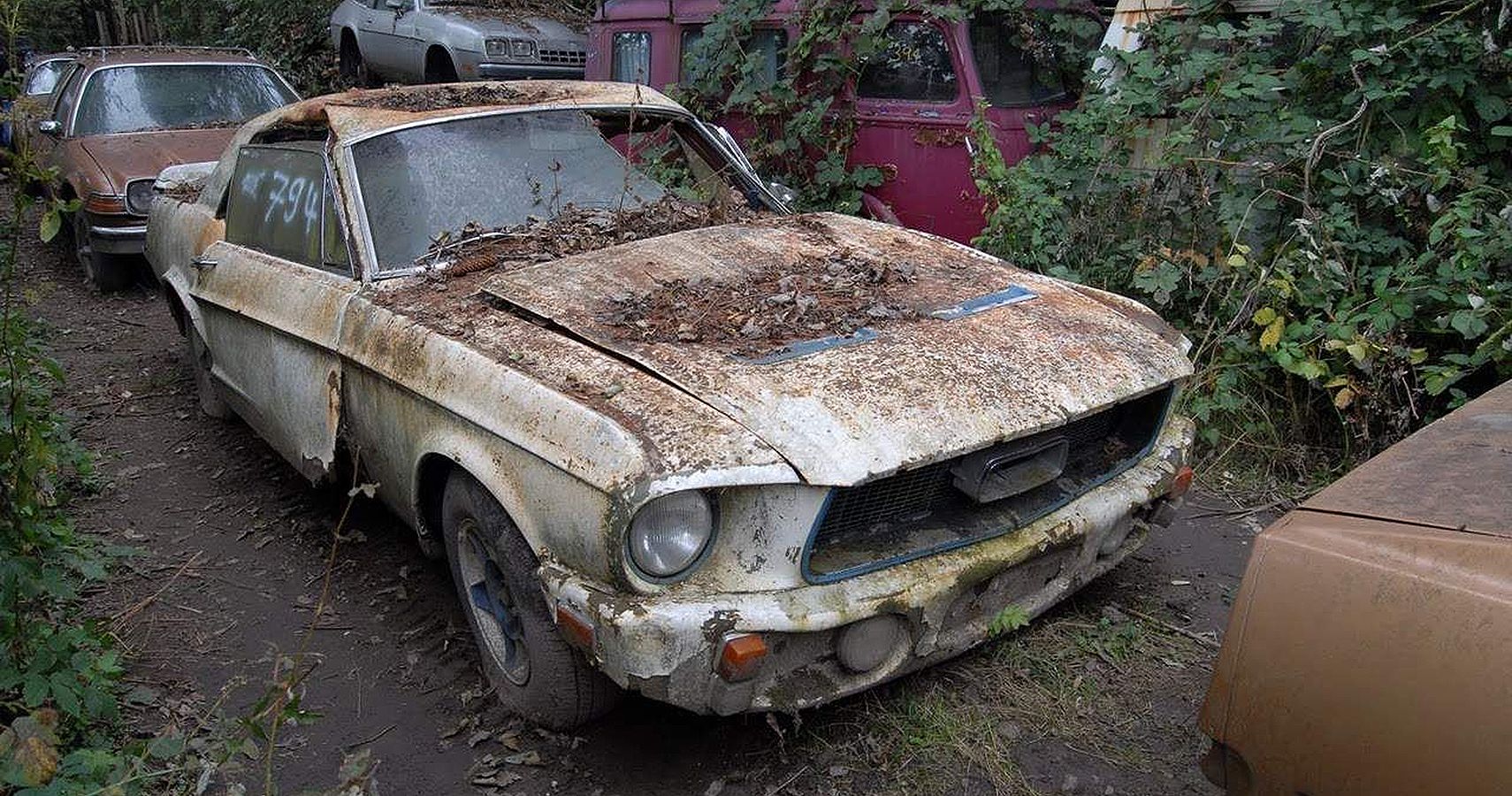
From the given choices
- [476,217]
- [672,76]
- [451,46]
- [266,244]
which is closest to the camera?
[476,217]

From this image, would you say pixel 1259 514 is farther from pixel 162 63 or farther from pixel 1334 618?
pixel 162 63

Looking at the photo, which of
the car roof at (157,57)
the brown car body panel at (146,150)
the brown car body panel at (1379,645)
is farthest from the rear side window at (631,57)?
the brown car body panel at (1379,645)

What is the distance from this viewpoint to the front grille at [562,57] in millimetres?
10242

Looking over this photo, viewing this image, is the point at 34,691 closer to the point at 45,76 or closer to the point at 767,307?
the point at 767,307

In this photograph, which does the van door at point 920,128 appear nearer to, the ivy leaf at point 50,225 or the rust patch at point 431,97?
the rust patch at point 431,97

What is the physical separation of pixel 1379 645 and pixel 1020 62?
5343 millimetres

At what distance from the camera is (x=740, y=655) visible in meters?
2.32

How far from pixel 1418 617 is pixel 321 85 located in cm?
1544

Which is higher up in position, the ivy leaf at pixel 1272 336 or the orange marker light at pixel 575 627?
the ivy leaf at pixel 1272 336

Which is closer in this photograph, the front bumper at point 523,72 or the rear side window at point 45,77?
the front bumper at point 523,72

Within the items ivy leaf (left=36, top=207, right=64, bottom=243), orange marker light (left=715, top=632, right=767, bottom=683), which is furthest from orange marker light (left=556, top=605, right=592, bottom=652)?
ivy leaf (left=36, top=207, right=64, bottom=243)

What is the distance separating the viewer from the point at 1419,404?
4273 millimetres

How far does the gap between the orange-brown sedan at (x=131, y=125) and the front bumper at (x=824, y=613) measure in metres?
6.32

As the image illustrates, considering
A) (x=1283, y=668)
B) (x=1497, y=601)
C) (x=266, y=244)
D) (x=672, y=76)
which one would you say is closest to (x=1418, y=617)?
(x=1497, y=601)
